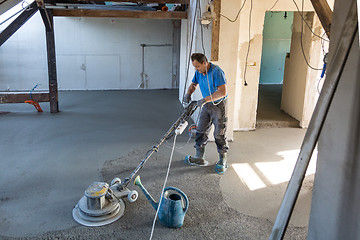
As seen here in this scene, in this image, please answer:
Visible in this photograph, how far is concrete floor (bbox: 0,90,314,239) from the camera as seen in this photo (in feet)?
10.6

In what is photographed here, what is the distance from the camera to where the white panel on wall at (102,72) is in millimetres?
9922

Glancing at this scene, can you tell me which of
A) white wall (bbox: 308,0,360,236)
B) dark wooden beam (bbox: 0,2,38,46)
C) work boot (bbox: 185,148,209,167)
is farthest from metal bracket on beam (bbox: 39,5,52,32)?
white wall (bbox: 308,0,360,236)

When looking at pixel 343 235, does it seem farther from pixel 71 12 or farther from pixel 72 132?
pixel 71 12

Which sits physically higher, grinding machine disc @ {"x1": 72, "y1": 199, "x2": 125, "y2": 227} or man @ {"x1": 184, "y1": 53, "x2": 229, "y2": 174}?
man @ {"x1": 184, "y1": 53, "x2": 229, "y2": 174}

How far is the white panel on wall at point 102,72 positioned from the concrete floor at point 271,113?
435 centimetres

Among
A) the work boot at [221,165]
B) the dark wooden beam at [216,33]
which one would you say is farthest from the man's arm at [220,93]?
the dark wooden beam at [216,33]

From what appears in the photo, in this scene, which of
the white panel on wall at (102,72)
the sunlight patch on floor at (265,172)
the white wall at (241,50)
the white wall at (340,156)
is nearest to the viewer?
the white wall at (340,156)

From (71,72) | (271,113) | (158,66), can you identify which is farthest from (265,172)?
(71,72)

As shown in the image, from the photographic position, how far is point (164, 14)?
24.4 ft

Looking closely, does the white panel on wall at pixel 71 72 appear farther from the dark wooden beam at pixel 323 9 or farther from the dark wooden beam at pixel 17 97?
the dark wooden beam at pixel 323 9

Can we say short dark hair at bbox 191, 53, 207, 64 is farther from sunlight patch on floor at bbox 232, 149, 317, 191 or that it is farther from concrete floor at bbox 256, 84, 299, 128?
concrete floor at bbox 256, 84, 299, 128

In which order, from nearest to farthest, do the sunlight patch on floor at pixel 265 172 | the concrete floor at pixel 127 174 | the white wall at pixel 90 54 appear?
the concrete floor at pixel 127 174 → the sunlight patch on floor at pixel 265 172 → the white wall at pixel 90 54

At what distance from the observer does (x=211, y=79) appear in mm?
4145

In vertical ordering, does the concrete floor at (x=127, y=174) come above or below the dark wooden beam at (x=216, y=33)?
below
